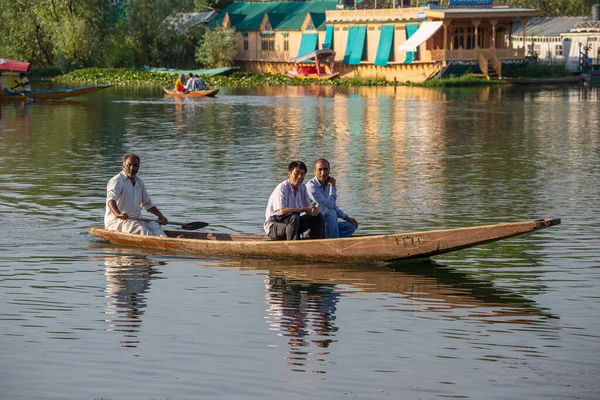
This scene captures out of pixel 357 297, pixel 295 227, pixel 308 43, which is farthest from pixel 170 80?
pixel 357 297

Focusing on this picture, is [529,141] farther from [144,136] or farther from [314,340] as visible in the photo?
[314,340]

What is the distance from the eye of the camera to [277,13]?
260ft

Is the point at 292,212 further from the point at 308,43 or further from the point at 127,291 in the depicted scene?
the point at 308,43

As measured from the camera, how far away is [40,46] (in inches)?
3041

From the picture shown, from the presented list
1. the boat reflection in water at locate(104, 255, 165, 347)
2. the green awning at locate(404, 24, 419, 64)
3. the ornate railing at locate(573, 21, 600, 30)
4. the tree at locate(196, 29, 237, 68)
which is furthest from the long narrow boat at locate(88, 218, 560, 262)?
the tree at locate(196, 29, 237, 68)

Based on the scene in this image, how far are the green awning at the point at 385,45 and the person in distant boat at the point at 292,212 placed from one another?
55.3 m

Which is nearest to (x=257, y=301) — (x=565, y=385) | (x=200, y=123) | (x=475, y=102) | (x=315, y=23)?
(x=565, y=385)

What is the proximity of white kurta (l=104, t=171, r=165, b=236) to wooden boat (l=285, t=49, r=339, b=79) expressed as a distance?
2177 inches

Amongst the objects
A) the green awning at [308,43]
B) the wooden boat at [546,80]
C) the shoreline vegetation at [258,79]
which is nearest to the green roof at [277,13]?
the green awning at [308,43]

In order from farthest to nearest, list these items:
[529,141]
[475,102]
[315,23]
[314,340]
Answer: [315,23], [475,102], [529,141], [314,340]

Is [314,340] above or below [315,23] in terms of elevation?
below

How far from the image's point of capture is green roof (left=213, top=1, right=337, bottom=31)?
251 feet

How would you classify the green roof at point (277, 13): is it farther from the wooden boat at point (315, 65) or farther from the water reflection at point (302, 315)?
the water reflection at point (302, 315)

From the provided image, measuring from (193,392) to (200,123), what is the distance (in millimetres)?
31733
